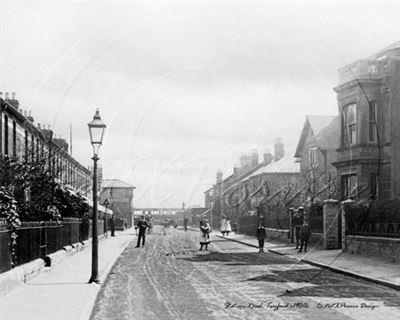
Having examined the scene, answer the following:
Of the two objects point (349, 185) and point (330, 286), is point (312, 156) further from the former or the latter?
point (330, 286)

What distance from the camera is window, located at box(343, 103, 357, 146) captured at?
1280 inches

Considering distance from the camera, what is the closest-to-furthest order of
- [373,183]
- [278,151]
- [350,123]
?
[373,183] < [350,123] < [278,151]

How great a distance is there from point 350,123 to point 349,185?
11.6ft

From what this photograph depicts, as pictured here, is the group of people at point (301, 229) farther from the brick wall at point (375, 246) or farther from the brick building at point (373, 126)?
the brick building at point (373, 126)

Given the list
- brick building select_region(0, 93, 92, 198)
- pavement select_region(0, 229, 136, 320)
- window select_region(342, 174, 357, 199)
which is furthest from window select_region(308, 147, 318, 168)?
pavement select_region(0, 229, 136, 320)

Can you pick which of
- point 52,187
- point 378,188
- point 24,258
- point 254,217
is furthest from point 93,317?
point 254,217

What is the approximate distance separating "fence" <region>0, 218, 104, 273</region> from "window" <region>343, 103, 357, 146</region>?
50.8 ft

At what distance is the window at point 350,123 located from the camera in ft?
107

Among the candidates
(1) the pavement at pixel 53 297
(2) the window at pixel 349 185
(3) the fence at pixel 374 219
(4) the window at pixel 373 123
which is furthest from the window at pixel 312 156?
(1) the pavement at pixel 53 297

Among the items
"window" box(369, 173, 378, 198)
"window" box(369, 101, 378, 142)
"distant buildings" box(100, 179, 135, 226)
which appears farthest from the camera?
"distant buildings" box(100, 179, 135, 226)

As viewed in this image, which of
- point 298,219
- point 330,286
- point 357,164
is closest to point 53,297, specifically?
point 330,286

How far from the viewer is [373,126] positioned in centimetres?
3194

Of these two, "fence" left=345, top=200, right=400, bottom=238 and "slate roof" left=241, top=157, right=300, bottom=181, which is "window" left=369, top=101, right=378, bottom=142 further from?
"slate roof" left=241, top=157, right=300, bottom=181

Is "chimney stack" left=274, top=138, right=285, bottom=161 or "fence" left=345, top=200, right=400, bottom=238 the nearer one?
"fence" left=345, top=200, right=400, bottom=238
